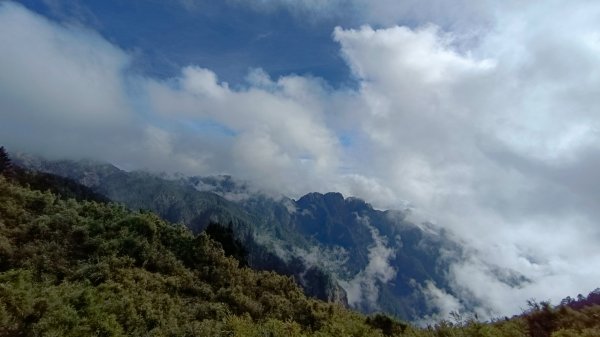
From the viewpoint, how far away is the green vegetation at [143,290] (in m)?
16.0

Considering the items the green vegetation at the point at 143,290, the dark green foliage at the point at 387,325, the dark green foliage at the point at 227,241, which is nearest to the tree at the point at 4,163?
the green vegetation at the point at 143,290

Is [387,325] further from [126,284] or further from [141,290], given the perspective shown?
[126,284]

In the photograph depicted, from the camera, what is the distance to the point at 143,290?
2136 centimetres

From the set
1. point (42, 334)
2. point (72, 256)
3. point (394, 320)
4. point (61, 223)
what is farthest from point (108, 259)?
point (394, 320)

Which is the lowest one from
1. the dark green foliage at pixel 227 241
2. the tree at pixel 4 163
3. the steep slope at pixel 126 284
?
the steep slope at pixel 126 284

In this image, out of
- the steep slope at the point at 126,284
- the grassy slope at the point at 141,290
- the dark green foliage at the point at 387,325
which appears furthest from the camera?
the dark green foliage at the point at 387,325

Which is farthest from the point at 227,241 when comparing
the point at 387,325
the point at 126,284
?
the point at 387,325

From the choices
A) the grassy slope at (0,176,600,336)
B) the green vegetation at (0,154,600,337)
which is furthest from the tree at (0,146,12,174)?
the green vegetation at (0,154,600,337)

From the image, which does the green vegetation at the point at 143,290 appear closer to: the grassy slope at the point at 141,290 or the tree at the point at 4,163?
the grassy slope at the point at 141,290

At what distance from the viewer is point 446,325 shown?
17.9 m

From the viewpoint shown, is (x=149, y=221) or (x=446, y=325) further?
(x=149, y=221)

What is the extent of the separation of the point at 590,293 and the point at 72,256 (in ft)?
98.4

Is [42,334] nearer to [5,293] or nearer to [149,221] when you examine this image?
[5,293]

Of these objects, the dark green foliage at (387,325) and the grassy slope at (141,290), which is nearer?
the grassy slope at (141,290)
